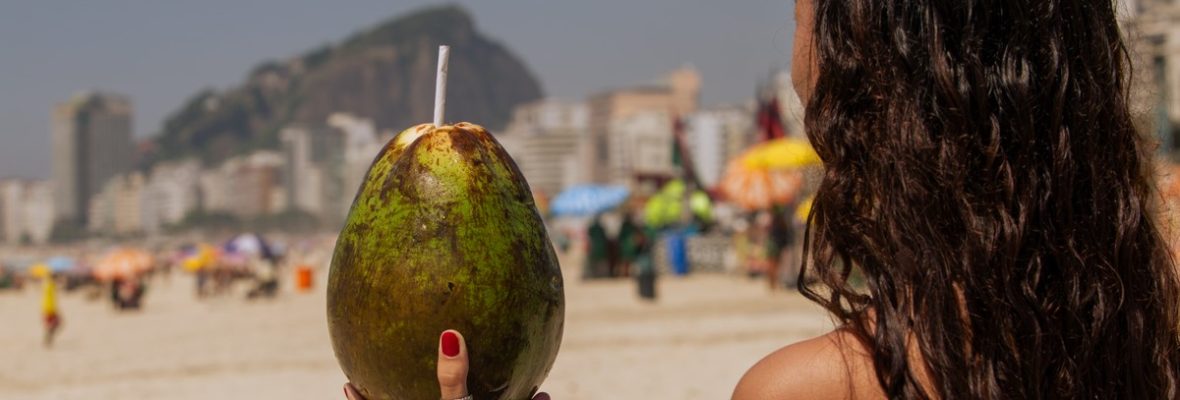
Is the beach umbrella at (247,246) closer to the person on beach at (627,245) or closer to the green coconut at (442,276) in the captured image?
the person on beach at (627,245)

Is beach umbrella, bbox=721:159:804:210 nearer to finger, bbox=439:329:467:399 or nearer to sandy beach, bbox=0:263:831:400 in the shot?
sandy beach, bbox=0:263:831:400

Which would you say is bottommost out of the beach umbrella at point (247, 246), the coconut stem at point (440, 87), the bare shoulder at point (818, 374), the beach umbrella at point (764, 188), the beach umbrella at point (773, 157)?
the beach umbrella at point (247, 246)

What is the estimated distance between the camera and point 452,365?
4.75 ft

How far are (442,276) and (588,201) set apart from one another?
29.4 m

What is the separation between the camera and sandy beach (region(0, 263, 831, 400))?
39.0ft

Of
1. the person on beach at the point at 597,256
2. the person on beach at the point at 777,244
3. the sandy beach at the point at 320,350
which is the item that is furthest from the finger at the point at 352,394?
the person on beach at the point at 597,256

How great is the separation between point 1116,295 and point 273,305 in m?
28.5

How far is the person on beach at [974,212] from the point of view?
1284 mm

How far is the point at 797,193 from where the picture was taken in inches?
872

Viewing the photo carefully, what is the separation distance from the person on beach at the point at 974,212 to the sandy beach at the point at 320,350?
7.68 m

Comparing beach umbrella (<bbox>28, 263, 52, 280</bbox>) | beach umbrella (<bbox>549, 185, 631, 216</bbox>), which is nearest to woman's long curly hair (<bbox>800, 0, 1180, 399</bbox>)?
beach umbrella (<bbox>28, 263, 52, 280</bbox>)

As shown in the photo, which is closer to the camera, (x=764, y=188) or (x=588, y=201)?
(x=764, y=188)

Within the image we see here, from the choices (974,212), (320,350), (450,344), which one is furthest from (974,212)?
(320,350)

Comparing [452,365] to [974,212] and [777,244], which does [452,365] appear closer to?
[974,212]
